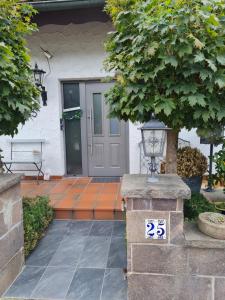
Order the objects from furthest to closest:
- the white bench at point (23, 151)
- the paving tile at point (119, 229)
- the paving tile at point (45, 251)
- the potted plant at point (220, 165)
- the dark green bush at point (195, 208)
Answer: the white bench at point (23, 151), the paving tile at point (119, 229), the potted plant at point (220, 165), the paving tile at point (45, 251), the dark green bush at point (195, 208)

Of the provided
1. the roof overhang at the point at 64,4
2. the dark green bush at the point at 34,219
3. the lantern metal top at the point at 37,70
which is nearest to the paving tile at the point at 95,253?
the dark green bush at the point at 34,219

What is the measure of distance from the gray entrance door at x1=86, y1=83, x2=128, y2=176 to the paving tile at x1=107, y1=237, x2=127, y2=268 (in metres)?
2.19

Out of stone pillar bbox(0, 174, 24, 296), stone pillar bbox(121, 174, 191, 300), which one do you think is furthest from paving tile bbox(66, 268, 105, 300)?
stone pillar bbox(0, 174, 24, 296)

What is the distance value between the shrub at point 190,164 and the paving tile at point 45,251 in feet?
5.62

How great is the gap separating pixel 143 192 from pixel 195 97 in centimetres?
74

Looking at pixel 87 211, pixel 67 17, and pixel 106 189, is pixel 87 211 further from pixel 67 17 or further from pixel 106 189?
pixel 67 17

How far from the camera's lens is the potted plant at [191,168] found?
123 inches

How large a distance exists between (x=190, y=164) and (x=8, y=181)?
2177 millimetres

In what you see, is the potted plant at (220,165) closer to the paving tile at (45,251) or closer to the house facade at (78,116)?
the house facade at (78,116)

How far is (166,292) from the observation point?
1762 mm

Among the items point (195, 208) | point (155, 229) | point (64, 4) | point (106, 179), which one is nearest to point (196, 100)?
point (155, 229)

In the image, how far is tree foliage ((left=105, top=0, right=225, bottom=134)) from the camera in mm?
1600

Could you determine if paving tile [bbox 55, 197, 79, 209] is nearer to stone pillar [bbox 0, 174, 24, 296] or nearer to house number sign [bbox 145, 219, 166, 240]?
stone pillar [bbox 0, 174, 24, 296]

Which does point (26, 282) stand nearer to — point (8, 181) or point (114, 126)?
point (8, 181)
